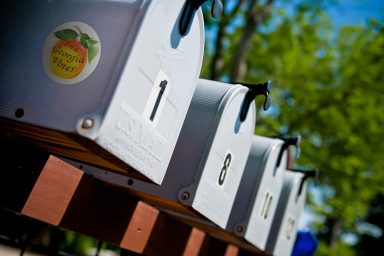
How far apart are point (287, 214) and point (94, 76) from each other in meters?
1.88

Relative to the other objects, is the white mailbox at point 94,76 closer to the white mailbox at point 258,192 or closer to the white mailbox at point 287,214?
the white mailbox at point 258,192

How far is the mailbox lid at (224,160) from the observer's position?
1595mm

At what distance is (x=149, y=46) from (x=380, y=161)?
1133 cm

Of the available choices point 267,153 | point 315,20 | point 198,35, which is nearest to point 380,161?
point 315,20

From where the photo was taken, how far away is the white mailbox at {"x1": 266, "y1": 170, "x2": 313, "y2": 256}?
2523mm

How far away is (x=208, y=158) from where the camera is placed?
1584mm

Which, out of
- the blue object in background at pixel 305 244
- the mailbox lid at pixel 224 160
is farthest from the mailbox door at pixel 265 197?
the blue object in background at pixel 305 244

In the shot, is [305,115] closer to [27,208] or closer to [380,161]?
[380,161]

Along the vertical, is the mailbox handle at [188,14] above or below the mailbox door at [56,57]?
above

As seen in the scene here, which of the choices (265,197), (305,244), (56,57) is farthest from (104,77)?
(305,244)

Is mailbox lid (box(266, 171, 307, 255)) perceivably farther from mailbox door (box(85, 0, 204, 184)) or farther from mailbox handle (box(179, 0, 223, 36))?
mailbox handle (box(179, 0, 223, 36))

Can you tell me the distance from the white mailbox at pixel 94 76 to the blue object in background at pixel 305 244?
2669mm

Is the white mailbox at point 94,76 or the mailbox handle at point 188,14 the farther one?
the mailbox handle at point 188,14

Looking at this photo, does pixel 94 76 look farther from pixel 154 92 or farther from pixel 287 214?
pixel 287 214
